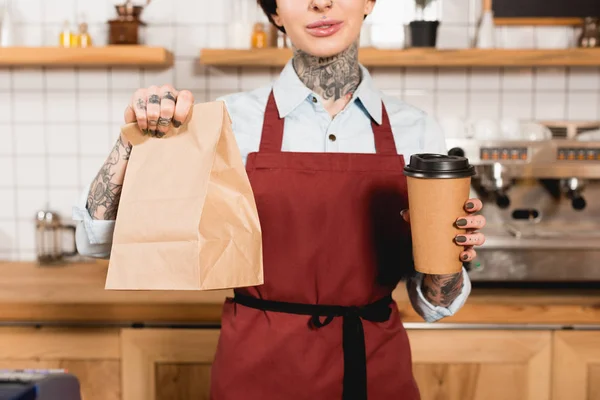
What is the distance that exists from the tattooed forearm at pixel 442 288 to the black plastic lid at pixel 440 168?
0.28m

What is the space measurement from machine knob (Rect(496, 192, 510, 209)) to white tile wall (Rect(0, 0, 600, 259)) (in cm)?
39

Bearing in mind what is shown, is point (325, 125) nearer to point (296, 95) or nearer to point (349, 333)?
point (296, 95)

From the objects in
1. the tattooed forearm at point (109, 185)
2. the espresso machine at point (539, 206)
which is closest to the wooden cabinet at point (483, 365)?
the espresso machine at point (539, 206)

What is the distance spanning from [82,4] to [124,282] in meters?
1.93

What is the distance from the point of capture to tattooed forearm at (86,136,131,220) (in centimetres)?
114

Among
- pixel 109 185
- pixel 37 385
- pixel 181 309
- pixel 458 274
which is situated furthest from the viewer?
pixel 181 309

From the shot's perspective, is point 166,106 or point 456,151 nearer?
point 166,106

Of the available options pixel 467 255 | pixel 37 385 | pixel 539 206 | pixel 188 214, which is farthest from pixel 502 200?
pixel 37 385

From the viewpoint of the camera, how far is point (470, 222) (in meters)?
1.08

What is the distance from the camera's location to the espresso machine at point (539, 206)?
7.22 feet

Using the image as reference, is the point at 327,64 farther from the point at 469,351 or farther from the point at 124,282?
the point at 469,351

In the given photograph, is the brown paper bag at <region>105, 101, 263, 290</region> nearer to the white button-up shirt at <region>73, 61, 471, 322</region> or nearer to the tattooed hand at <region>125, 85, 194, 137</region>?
the tattooed hand at <region>125, 85, 194, 137</region>

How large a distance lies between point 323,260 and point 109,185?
428mm

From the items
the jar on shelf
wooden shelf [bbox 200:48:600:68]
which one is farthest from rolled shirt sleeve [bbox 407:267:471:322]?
the jar on shelf
